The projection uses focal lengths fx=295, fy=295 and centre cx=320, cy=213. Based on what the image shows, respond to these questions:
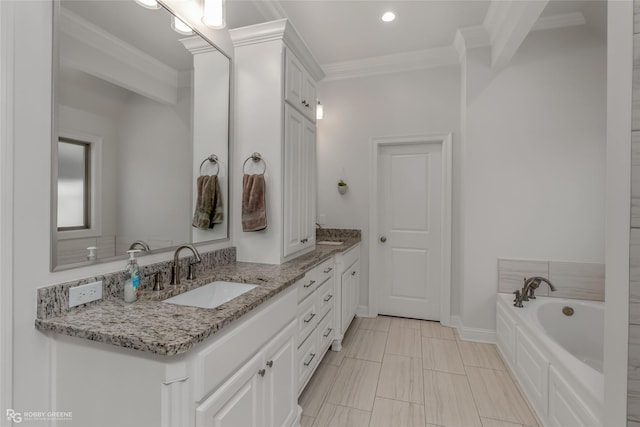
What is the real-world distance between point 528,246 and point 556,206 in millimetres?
436

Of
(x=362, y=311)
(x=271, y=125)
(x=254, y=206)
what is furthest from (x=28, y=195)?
(x=362, y=311)

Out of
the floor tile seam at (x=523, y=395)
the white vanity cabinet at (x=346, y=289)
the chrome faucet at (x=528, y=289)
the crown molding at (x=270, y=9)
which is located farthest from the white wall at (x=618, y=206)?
the crown molding at (x=270, y=9)

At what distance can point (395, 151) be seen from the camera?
349 cm

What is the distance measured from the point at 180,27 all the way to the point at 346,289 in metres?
2.41

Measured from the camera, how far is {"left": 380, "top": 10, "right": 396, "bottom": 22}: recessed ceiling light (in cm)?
255

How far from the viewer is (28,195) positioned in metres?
1.05

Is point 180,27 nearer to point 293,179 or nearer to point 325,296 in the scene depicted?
point 293,179

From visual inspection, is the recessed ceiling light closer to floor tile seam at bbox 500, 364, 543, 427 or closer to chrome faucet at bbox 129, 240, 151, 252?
chrome faucet at bbox 129, 240, 151, 252

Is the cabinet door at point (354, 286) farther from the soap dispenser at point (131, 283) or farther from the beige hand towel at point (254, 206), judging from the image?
the soap dispenser at point (131, 283)

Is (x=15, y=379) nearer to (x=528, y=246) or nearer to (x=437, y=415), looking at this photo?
(x=437, y=415)

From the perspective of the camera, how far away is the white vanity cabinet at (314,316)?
1.85 meters

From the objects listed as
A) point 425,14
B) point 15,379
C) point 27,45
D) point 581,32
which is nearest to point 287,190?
point 27,45

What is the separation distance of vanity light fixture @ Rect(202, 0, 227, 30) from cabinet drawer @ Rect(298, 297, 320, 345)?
5.60ft

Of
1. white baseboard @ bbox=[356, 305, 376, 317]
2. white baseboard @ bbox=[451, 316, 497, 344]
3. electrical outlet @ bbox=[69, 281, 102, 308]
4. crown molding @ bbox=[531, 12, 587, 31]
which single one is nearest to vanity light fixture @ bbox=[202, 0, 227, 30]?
electrical outlet @ bbox=[69, 281, 102, 308]
